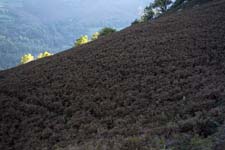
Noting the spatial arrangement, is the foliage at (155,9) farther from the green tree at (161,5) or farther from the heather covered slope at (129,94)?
the heather covered slope at (129,94)

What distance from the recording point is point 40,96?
22.5m

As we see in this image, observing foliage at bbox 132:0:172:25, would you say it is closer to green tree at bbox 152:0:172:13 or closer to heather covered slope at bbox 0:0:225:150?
green tree at bbox 152:0:172:13

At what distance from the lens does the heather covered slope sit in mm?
12125

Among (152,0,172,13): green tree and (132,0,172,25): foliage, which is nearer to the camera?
(152,0,172,13): green tree

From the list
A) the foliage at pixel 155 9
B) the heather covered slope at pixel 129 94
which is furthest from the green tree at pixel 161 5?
the heather covered slope at pixel 129 94

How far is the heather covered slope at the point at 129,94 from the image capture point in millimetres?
12125

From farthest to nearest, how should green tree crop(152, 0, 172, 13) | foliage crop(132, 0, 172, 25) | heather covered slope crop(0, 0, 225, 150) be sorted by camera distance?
foliage crop(132, 0, 172, 25) < green tree crop(152, 0, 172, 13) < heather covered slope crop(0, 0, 225, 150)

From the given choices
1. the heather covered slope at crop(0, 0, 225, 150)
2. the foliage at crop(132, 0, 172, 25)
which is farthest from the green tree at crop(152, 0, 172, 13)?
the heather covered slope at crop(0, 0, 225, 150)

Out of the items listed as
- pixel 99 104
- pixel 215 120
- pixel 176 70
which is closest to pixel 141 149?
pixel 215 120

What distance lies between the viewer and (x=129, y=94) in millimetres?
18797

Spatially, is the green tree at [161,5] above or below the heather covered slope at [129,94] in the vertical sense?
above

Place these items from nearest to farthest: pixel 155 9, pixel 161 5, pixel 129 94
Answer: pixel 129 94, pixel 161 5, pixel 155 9

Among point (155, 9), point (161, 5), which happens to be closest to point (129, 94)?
point (161, 5)

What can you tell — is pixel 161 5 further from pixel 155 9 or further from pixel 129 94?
pixel 129 94
